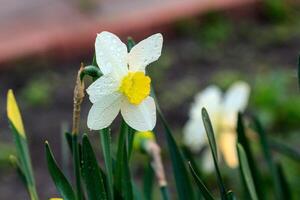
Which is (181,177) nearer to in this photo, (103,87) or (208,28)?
(103,87)

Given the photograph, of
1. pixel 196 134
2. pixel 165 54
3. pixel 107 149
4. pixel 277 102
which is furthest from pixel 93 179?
pixel 165 54

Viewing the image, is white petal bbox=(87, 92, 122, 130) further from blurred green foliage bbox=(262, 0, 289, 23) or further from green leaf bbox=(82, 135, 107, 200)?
blurred green foliage bbox=(262, 0, 289, 23)

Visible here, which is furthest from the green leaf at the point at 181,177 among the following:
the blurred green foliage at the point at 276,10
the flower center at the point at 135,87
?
the blurred green foliage at the point at 276,10

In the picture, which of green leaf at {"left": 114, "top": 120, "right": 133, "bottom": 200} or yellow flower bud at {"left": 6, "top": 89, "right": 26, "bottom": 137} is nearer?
green leaf at {"left": 114, "top": 120, "right": 133, "bottom": 200}

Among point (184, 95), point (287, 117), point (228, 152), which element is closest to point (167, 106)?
point (184, 95)

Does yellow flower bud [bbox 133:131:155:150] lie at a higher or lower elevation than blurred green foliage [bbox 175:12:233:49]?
lower

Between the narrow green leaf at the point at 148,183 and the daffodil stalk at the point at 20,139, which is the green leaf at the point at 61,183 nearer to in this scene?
the daffodil stalk at the point at 20,139

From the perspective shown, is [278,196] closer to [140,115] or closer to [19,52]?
[140,115]

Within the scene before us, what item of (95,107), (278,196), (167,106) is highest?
(167,106)

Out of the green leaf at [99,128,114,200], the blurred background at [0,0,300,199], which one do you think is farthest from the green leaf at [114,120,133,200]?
the blurred background at [0,0,300,199]
